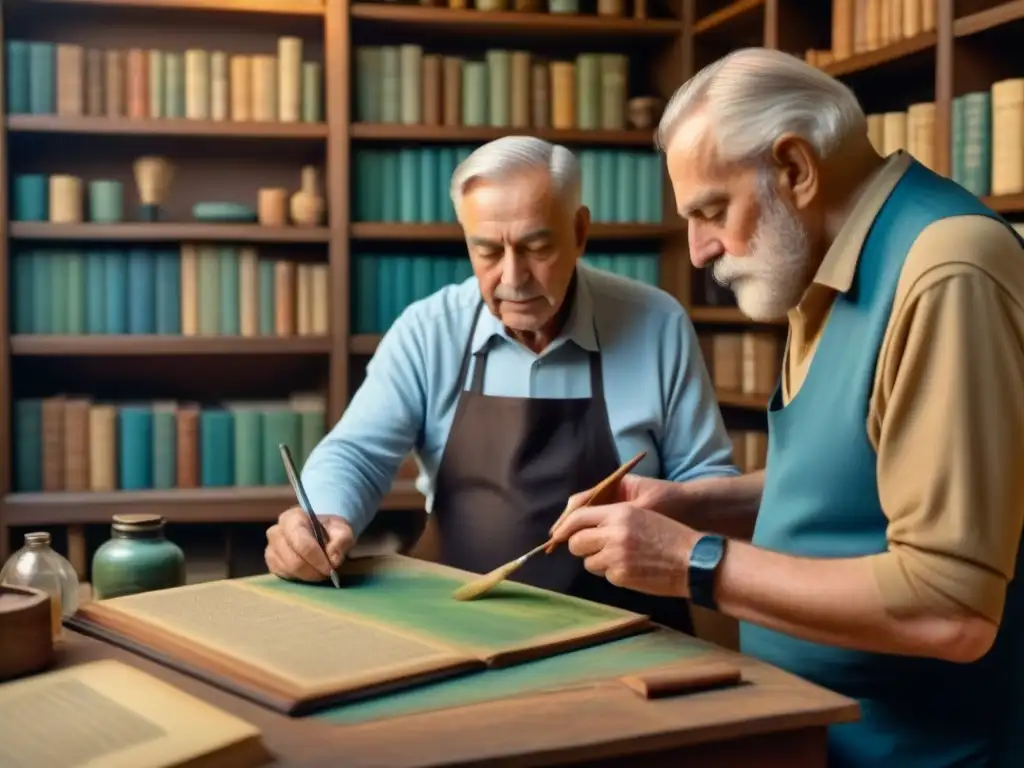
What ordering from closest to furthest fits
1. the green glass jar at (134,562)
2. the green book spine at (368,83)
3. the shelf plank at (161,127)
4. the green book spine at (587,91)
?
the green glass jar at (134,562), the shelf plank at (161,127), the green book spine at (368,83), the green book spine at (587,91)

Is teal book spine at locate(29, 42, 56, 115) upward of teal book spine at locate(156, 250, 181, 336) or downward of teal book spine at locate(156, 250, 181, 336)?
upward

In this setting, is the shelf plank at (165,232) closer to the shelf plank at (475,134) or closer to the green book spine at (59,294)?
the green book spine at (59,294)

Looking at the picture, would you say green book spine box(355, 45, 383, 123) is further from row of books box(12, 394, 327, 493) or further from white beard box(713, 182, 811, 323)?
white beard box(713, 182, 811, 323)

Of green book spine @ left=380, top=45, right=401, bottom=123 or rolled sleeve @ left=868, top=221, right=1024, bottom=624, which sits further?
green book spine @ left=380, top=45, right=401, bottom=123

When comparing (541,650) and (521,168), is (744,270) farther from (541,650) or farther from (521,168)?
(521,168)

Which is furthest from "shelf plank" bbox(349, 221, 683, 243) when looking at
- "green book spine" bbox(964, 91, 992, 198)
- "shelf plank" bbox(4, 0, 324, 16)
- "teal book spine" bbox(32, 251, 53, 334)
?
"green book spine" bbox(964, 91, 992, 198)

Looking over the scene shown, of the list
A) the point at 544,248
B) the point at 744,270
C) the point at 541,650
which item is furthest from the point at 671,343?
the point at 541,650

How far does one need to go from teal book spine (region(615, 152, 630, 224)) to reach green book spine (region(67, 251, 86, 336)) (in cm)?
164

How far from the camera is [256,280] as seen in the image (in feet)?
11.5

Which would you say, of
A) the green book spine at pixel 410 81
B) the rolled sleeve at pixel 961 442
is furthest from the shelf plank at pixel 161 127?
the rolled sleeve at pixel 961 442

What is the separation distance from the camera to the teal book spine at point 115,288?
11.3 feet

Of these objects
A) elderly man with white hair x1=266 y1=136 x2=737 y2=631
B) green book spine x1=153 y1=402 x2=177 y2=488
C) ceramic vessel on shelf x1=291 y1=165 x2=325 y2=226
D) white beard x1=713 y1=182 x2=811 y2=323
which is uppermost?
ceramic vessel on shelf x1=291 y1=165 x2=325 y2=226

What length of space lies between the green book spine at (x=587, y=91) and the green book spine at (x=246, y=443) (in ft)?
4.45

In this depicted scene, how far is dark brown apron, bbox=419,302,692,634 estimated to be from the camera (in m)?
1.97
